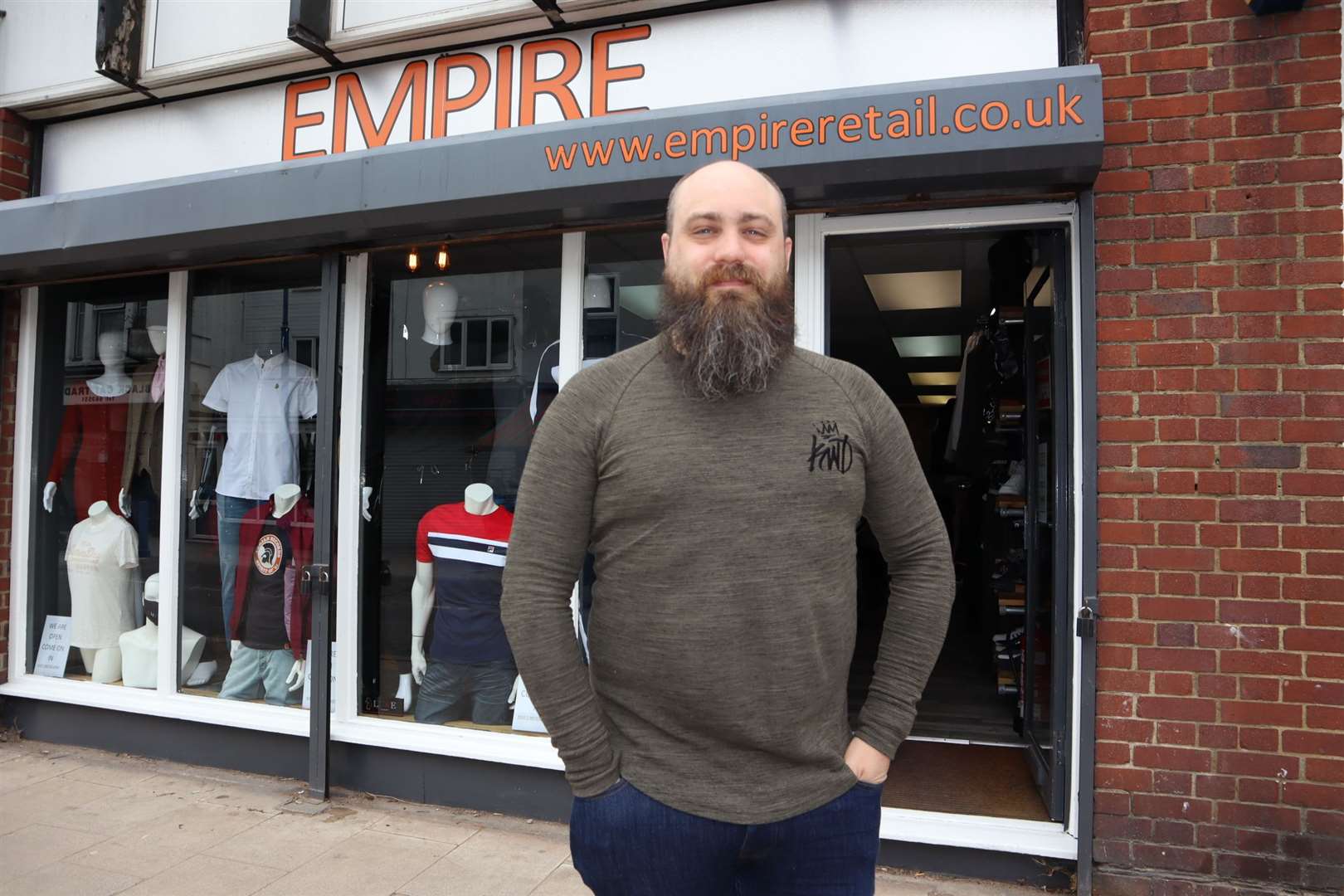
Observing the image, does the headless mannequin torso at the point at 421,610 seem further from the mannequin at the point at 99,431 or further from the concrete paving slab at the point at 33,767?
the mannequin at the point at 99,431

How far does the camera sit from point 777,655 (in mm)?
1391

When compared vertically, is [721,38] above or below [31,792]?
above

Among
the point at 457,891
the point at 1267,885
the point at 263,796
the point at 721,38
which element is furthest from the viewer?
the point at 263,796

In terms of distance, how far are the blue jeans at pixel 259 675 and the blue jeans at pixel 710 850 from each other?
11.8 feet

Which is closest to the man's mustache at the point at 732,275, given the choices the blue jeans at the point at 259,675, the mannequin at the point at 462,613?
the mannequin at the point at 462,613

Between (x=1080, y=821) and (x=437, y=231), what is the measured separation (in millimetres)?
3530

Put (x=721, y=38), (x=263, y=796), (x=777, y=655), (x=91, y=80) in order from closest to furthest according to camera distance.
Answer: (x=777, y=655)
(x=721, y=38)
(x=263, y=796)
(x=91, y=80)

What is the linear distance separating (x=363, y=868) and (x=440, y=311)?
256cm

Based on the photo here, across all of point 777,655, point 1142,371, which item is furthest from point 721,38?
point 777,655

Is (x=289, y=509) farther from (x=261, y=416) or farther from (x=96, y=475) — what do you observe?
(x=96, y=475)

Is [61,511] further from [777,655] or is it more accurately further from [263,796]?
[777,655]

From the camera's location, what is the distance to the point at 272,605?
4.55 meters

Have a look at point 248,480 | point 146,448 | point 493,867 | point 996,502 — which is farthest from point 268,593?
point 996,502

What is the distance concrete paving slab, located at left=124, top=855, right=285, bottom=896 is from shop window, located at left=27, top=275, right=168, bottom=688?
189 cm
